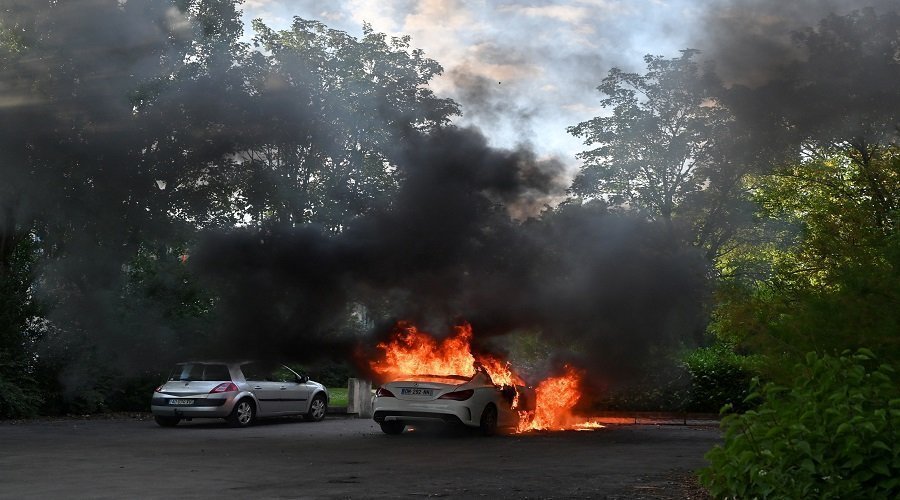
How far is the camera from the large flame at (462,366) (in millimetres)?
21250

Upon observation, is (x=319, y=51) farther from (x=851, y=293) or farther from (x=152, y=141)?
(x=851, y=293)

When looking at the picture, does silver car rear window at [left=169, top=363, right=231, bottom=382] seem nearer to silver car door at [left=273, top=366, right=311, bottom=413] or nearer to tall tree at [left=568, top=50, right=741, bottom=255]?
silver car door at [left=273, top=366, right=311, bottom=413]

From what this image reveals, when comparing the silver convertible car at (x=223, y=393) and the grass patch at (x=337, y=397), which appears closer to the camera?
the silver convertible car at (x=223, y=393)

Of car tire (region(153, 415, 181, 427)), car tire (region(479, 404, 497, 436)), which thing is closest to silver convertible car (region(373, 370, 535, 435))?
car tire (region(479, 404, 497, 436))

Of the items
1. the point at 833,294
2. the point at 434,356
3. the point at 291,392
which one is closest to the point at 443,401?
the point at 434,356

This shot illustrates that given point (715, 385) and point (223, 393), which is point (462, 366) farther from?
point (715, 385)

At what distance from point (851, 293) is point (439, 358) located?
1316cm

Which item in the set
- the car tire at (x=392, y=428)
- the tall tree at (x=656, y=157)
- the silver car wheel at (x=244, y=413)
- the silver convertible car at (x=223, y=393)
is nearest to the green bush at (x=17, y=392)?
the silver convertible car at (x=223, y=393)

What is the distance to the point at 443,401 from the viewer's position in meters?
18.2

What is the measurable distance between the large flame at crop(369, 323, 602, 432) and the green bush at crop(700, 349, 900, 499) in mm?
14587

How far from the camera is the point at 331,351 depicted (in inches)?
911

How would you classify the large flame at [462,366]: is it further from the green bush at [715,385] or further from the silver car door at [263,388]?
the green bush at [715,385]

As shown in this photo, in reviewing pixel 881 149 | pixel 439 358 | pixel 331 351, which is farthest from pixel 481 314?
pixel 881 149

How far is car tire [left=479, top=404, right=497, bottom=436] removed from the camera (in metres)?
18.8
